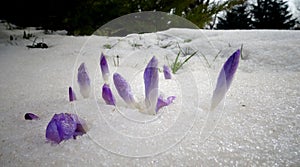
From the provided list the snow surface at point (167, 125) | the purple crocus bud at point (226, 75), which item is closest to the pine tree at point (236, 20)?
the snow surface at point (167, 125)

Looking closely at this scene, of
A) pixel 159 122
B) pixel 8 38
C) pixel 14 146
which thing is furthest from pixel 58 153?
pixel 8 38

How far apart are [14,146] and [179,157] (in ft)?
1.50

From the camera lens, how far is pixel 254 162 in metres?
0.56

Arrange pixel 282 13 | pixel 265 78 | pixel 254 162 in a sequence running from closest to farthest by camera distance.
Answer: pixel 254 162
pixel 265 78
pixel 282 13

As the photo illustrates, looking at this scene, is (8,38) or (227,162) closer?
(227,162)

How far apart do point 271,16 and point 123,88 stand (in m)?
25.2

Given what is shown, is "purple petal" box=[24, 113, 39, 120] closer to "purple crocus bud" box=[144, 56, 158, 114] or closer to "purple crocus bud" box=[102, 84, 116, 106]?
"purple crocus bud" box=[102, 84, 116, 106]

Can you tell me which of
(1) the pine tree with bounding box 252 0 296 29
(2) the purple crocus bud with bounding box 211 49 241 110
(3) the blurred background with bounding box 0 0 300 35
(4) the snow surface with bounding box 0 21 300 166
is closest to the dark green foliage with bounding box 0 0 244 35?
(3) the blurred background with bounding box 0 0 300 35

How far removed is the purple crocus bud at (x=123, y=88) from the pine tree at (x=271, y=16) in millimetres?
22880

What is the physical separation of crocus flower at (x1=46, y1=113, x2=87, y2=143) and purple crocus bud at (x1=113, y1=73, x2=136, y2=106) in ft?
0.62

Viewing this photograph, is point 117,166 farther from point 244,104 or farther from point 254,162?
point 244,104

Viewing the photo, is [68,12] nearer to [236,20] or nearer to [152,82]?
[152,82]

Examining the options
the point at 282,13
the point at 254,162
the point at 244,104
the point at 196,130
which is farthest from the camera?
the point at 282,13

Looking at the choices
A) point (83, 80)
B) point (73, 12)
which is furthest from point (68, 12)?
point (83, 80)
